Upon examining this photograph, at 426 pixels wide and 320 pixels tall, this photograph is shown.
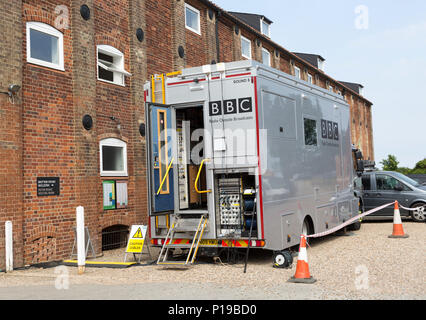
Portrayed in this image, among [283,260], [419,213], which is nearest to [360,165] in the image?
[419,213]

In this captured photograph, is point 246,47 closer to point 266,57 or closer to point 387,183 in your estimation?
point 266,57

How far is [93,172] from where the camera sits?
11.7 metres

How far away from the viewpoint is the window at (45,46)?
10477mm

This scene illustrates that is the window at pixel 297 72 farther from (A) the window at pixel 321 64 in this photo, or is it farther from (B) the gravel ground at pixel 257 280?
(B) the gravel ground at pixel 257 280

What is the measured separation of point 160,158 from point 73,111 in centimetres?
327

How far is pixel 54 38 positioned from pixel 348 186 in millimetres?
8274

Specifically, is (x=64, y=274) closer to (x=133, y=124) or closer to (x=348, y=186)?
(x=133, y=124)

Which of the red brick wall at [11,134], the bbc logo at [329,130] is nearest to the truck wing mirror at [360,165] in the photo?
the bbc logo at [329,130]

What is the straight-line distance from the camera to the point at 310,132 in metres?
10.8

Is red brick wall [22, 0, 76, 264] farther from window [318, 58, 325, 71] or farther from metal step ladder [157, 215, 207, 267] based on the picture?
window [318, 58, 325, 71]

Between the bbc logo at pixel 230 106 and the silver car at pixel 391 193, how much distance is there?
8.63m

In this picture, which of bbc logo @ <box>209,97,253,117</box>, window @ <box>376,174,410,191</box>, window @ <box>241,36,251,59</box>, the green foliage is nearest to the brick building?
bbc logo @ <box>209,97,253,117</box>

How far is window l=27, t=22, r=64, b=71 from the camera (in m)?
10.5
